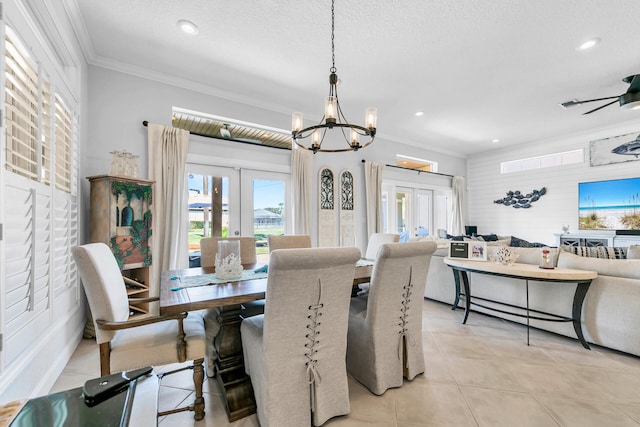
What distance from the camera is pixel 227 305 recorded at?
1.60 metres

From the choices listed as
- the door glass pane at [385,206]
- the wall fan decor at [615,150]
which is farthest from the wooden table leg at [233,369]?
the wall fan decor at [615,150]

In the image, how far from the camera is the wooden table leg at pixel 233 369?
5.59 feet

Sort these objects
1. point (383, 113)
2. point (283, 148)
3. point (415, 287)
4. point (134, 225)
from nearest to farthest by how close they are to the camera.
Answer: point (415, 287) → point (134, 225) → point (283, 148) → point (383, 113)

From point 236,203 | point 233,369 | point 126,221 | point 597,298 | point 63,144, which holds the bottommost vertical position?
point 233,369

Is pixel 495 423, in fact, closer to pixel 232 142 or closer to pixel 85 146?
pixel 232 142

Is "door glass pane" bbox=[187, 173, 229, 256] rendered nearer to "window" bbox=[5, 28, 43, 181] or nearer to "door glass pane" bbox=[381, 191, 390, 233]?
"window" bbox=[5, 28, 43, 181]

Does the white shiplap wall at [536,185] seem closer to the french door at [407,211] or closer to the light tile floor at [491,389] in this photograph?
the french door at [407,211]

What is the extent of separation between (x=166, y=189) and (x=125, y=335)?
2.01 m

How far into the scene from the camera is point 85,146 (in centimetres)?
291

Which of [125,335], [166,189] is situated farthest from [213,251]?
[125,335]

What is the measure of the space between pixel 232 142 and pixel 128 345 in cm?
284

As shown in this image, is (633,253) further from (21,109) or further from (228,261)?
(21,109)


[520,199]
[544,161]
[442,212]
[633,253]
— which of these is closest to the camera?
[633,253]

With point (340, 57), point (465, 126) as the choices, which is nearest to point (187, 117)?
point (340, 57)
